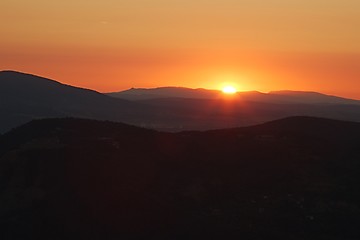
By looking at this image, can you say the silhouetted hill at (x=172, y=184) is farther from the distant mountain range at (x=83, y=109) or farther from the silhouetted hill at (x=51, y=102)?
the distant mountain range at (x=83, y=109)

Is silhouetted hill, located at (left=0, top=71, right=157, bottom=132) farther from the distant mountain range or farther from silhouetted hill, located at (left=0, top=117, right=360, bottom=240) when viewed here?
silhouetted hill, located at (left=0, top=117, right=360, bottom=240)

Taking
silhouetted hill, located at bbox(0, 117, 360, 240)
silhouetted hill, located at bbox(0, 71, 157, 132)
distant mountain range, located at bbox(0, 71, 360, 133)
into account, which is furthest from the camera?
distant mountain range, located at bbox(0, 71, 360, 133)

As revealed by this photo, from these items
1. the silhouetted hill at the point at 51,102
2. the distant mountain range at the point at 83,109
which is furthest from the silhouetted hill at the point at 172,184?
the distant mountain range at the point at 83,109

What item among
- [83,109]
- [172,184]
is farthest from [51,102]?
[172,184]

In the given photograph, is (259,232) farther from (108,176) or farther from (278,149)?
(278,149)

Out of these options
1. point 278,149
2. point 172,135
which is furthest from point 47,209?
point 278,149

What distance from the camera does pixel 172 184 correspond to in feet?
109

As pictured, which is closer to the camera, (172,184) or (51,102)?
(172,184)

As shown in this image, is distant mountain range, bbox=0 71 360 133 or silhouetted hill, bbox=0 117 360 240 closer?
silhouetted hill, bbox=0 117 360 240

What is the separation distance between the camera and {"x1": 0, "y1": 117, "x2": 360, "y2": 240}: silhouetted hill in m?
27.7

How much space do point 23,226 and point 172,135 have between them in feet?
56.4

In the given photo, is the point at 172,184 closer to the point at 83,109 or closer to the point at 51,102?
the point at 83,109

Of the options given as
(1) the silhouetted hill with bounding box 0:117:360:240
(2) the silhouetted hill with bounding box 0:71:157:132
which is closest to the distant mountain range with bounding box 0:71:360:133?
(2) the silhouetted hill with bounding box 0:71:157:132

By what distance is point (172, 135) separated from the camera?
42844 mm
